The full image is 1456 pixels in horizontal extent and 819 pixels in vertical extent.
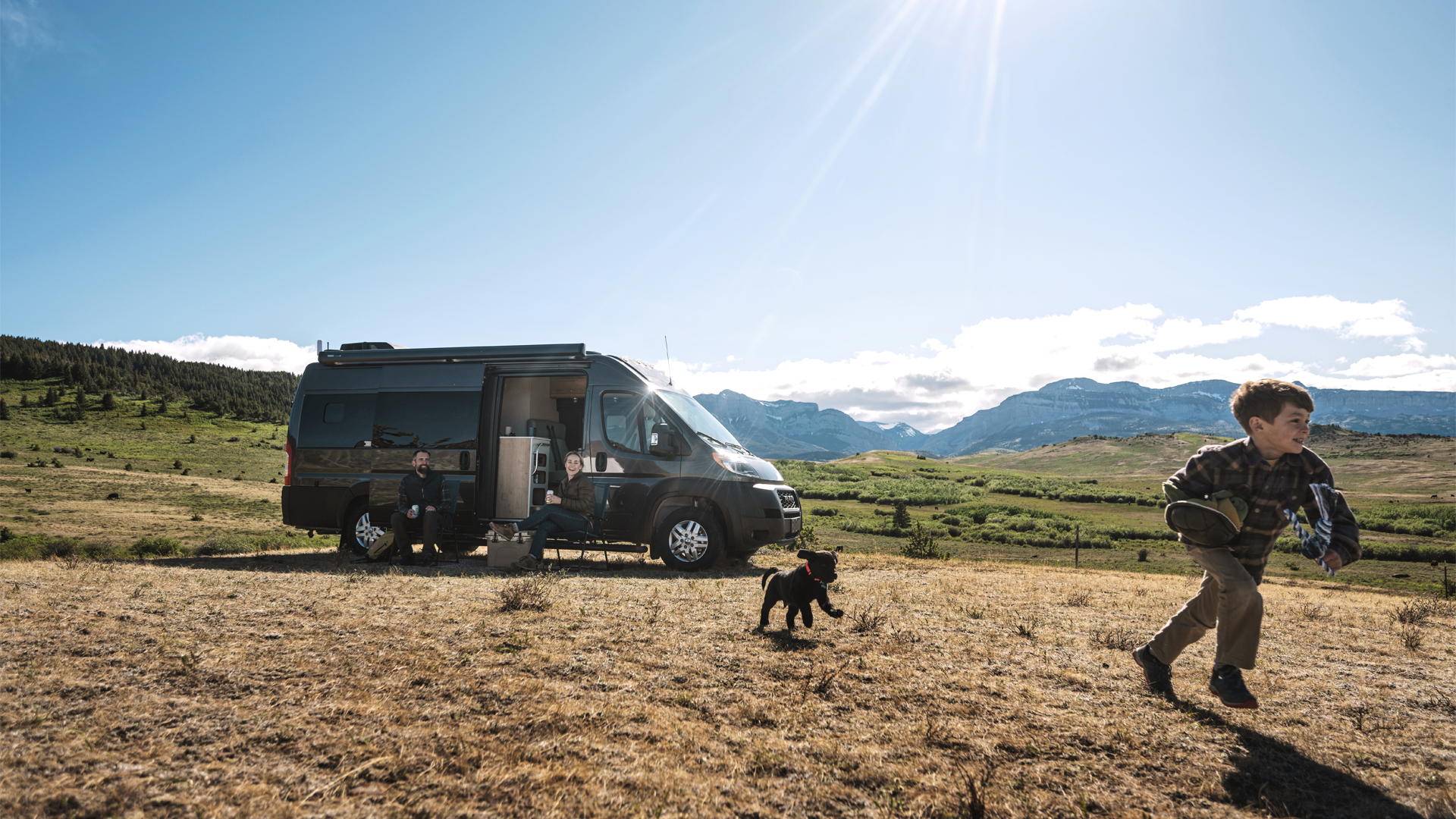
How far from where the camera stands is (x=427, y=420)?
35.3 feet

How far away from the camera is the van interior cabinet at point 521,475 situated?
10.9 meters

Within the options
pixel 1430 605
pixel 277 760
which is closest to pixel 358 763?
pixel 277 760

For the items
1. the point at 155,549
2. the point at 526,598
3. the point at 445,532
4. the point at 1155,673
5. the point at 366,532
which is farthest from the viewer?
the point at 155,549

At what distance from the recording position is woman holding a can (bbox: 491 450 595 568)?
952 centimetres

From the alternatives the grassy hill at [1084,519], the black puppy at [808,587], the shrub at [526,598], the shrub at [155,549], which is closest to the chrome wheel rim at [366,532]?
the shrub at [526,598]

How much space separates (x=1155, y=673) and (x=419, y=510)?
29.5 ft

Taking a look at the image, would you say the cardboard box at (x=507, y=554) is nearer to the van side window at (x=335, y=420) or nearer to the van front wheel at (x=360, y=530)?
the van front wheel at (x=360, y=530)

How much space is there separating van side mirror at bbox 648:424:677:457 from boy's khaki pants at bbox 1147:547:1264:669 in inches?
263

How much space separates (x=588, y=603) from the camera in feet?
21.2

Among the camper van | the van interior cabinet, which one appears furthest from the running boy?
the van interior cabinet

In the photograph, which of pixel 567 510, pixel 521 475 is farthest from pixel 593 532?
pixel 521 475

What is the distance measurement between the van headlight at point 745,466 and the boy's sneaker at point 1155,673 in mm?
5774

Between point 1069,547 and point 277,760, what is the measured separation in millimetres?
47730

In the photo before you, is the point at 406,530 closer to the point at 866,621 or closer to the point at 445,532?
the point at 445,532
